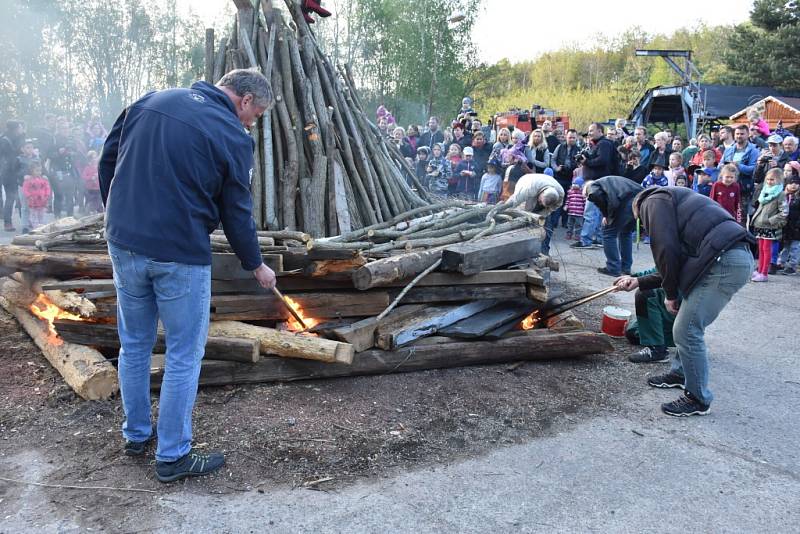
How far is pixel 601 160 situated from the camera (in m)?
10.4

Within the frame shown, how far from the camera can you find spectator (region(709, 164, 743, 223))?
9.68 meters

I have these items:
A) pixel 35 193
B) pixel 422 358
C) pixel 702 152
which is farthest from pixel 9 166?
pixel 702 152

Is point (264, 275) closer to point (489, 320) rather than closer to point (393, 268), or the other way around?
point (393, 268)

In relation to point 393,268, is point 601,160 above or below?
above

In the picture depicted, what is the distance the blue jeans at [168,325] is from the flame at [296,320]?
4.77ft

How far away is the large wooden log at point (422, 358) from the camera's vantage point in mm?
4301

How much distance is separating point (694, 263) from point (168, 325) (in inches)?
144

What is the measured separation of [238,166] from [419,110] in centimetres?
2867

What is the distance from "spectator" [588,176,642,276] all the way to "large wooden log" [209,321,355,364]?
515 cm

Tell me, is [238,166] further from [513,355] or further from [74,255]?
[513,355]

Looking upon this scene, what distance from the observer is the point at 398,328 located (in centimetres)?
477

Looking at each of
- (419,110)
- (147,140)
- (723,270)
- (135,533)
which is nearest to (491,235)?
(723,270)

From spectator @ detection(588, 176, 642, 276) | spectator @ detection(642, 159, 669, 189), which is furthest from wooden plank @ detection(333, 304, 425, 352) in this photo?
spectator @ detection(642, 159, 669, 189)

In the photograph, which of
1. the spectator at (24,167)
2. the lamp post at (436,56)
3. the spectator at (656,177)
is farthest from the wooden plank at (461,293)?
the lamp post at (436,56)
